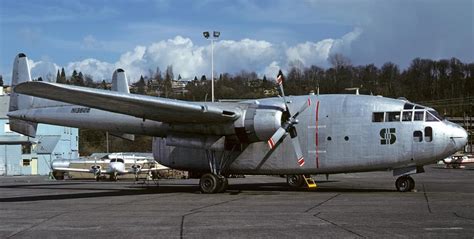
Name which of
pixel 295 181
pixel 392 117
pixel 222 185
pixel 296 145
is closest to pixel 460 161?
pixel 295 181

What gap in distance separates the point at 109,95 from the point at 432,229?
38.4 feet

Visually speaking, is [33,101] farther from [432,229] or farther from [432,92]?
[432,92]

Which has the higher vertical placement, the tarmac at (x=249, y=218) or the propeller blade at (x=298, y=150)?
the propeller blade at (x=298, y=150)

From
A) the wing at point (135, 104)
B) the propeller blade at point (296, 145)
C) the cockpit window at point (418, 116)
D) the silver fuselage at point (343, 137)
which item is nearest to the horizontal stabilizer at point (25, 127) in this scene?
the silver fuselage at point (343, 137)

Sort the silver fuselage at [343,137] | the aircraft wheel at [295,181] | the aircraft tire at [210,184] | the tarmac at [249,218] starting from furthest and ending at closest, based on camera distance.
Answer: the aircraft wheel at [295,181] < the aircraft tire at [210,184] < the silver fuselage at [343,137] < the tarmac at [249,218]

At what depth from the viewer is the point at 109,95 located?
18703mm

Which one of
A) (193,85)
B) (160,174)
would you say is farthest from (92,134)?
(160,174)

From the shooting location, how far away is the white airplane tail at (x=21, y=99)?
28.0 m

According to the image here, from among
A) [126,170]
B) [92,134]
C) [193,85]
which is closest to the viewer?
[126,170]

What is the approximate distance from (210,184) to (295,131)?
4.24 metres

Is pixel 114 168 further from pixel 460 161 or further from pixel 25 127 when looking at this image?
pixel 460 161

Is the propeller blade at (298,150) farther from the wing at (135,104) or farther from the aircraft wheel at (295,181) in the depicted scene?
the aircraft wheel at (295,181)

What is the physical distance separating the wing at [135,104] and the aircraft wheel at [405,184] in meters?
7.00

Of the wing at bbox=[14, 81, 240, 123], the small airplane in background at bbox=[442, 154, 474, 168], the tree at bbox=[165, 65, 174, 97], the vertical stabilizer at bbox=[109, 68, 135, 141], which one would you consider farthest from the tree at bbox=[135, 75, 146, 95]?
the wing at bbox=[14, 81, 240, 123]
